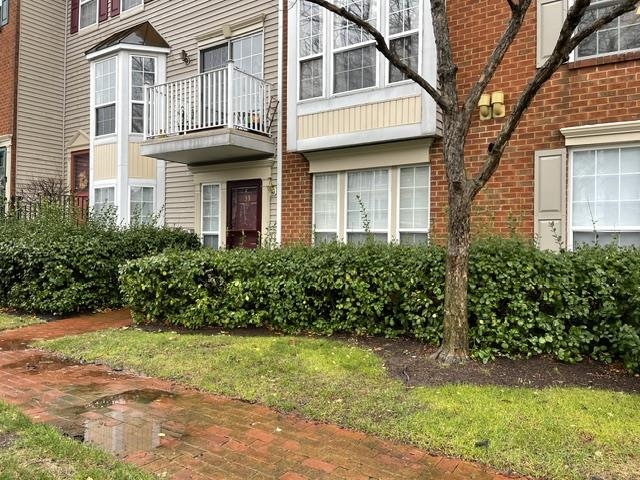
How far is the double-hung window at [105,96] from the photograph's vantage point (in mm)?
12750

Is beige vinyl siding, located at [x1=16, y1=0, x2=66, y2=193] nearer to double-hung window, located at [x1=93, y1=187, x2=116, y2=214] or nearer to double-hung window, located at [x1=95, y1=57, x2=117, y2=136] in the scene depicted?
double-hung window, located at [x1=95, y1=57, x2=117, y2=136]

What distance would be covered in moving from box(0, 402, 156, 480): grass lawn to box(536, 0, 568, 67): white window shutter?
24.4ft

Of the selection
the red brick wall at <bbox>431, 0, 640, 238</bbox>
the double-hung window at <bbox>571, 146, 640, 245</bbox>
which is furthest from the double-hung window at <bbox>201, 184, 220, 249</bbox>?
the double-hung window at <bbox>571, 146, 640, 245</bbox>

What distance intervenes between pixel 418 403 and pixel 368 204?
5203mm

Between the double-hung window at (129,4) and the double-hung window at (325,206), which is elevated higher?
the double-hung window at (129,4)

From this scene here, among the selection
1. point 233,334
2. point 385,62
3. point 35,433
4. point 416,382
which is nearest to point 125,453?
point 35,433

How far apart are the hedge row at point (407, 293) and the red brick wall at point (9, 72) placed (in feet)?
32.2

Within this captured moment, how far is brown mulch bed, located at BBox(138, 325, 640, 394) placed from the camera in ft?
15.7

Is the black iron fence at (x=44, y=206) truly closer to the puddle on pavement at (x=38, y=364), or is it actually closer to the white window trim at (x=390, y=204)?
the puddle on pavement at (x=38, y=364)

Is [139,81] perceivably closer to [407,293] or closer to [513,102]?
[513,102]

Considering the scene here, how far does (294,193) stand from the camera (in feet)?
32.8

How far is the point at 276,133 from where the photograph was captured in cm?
1034

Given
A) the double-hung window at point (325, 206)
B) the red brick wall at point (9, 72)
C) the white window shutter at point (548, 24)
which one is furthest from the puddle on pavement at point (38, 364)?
the red brick wall at point (9, 72)

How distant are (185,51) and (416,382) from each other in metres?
10.2
